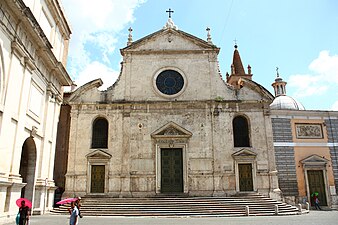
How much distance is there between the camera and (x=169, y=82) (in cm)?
2095

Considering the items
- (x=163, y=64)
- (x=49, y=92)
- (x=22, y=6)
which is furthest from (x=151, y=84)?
(x=22, y=6)

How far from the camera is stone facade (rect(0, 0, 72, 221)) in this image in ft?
35.2

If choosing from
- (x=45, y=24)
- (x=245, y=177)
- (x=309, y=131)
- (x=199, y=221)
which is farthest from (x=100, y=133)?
(x=309, y=131)

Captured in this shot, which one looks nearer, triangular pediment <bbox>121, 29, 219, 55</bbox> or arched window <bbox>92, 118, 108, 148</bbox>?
arched window <bbox>92, 118, 108, 148</bbox>

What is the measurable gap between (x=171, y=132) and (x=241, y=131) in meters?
4.91

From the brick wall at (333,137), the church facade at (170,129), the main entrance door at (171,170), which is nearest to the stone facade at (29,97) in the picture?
the church facade at (170,129)

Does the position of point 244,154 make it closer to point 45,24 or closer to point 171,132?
point 171,132

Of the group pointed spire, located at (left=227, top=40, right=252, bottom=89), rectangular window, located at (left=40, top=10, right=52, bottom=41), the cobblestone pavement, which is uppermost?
pointed spire, located at (left=227, top=40, right=252, bottom=89)

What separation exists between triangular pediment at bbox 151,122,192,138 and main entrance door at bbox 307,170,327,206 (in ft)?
31.1

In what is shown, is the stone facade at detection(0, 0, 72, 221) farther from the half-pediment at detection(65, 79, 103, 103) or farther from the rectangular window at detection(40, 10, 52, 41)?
the half-pediment at detection(65, 79, 103, 103)

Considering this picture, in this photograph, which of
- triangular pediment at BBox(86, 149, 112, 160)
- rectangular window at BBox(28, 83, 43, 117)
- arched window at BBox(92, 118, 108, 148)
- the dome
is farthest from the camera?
the dome

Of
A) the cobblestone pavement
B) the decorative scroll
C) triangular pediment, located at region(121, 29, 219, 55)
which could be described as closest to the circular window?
triangular pediment, located at region(121, 29, 219, 55)

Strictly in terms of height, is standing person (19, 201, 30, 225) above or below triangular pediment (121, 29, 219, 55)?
below

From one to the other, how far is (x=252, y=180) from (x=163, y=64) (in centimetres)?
995
